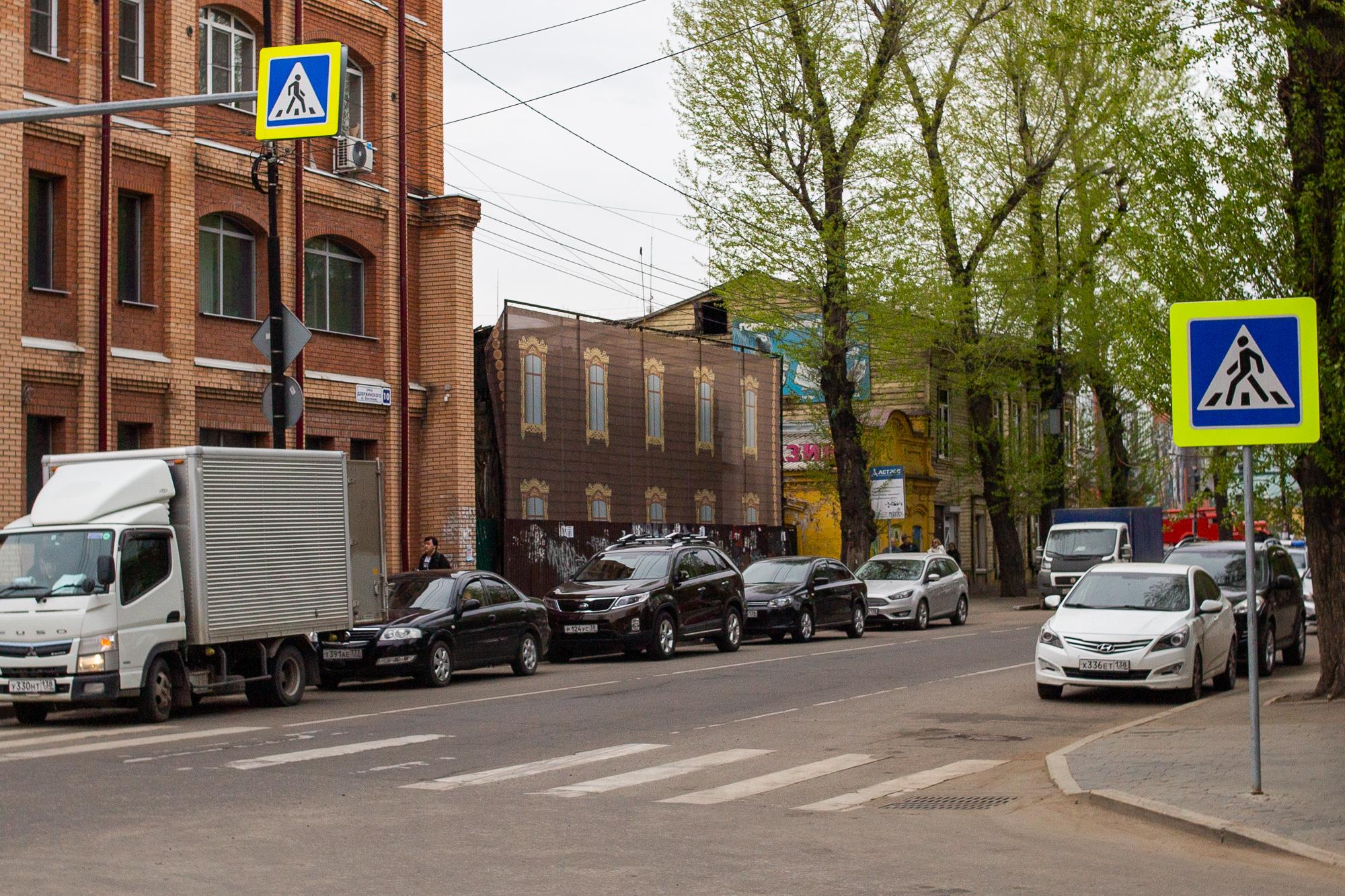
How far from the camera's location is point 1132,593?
60.3 feet

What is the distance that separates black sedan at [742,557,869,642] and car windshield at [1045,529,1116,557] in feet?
40.7

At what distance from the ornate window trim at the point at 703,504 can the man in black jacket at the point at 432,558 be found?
15.3m

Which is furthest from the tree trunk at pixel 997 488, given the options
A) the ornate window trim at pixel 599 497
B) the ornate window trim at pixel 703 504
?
the ornate window trim at pixel 599 497

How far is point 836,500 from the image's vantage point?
2061 inches

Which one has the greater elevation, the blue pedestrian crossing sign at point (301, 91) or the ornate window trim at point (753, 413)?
the blue pedestrian crossing sign at point (301, 91)

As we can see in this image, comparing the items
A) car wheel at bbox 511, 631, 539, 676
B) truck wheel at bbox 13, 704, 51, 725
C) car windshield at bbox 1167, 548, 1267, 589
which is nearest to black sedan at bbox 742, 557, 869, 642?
car wheel at bbox 511, 631, 539, 676

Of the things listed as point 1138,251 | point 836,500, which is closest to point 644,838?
point 1138,251

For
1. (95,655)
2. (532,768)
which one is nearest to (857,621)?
(95,655)

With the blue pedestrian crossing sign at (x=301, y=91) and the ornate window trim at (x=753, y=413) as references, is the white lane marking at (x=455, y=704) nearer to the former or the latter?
the blue pedestrian crossing sign at (x=301, y=91)

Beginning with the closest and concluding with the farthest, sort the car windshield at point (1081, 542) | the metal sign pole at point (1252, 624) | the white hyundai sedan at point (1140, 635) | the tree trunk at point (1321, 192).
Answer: the metal sign pole at point (1252, 624) < the tree trunk at point (1321, 192) < the white hyundai sedan at point (1140, 635) < the car windshield at point (1081, 542)

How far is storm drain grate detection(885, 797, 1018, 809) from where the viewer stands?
10.8 metres

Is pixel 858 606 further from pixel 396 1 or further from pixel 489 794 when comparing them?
pixel 489 794

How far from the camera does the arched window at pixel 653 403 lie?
4009 centimetres

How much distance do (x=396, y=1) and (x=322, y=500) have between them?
15.5m
